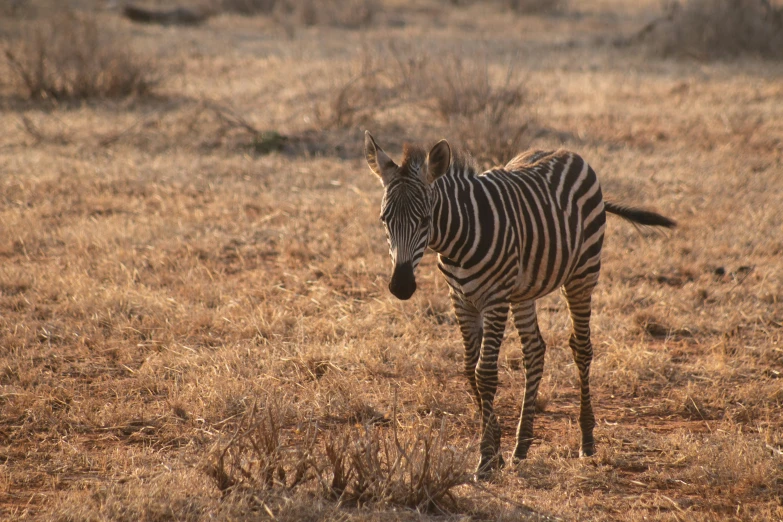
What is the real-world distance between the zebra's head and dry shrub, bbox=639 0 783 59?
15262mm

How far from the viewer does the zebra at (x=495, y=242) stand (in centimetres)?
430

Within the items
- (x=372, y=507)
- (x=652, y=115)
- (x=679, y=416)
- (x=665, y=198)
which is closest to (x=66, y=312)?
(x=372, y=507)

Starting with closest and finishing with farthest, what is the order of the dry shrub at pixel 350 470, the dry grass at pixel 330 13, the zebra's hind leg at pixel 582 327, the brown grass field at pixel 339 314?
the dry shrub at pixel 350 470, the brown grass field at pixel 339 314, the zebra's hind leg at pixel 582 327, the dry grass at pixel 330 13

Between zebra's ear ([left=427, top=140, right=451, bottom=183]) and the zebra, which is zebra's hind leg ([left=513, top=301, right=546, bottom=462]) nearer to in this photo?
the zebra

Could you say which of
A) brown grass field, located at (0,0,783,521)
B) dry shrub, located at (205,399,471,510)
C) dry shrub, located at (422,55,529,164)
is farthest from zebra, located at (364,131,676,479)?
dry shrub, located at (422,55,529,164)

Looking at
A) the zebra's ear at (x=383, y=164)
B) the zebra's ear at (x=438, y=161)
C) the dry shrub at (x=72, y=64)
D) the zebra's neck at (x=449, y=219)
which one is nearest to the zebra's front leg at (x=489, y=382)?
the zebra's neck at (x=449, y=219)

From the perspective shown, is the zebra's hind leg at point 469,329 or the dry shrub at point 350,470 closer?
the dry shrub at point 350,470

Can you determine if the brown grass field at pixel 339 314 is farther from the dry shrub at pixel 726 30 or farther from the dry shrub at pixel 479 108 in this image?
the dry shrub at pixel 726 30

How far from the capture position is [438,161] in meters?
4.38

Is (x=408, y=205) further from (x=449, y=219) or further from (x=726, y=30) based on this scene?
(x=726, y=30)

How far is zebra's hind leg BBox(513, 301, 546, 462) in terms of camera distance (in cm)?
505

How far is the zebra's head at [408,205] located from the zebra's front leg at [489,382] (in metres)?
0.65

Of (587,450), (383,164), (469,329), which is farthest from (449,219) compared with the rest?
(587,450)

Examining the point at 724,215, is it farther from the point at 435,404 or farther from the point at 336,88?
the point at 336,88
